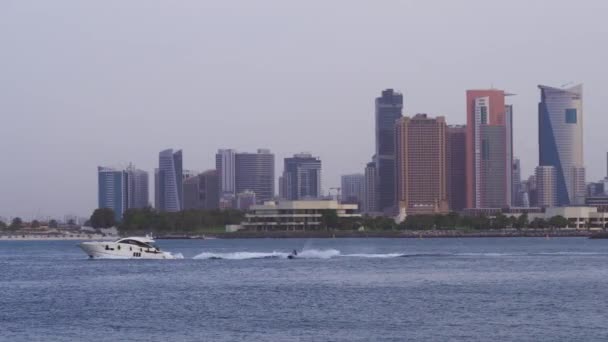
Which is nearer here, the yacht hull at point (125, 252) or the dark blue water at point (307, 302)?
the dark blue water at point (307, 302)

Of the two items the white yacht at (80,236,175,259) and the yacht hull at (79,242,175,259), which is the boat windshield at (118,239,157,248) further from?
the yacht hull at (79,242,175,259)

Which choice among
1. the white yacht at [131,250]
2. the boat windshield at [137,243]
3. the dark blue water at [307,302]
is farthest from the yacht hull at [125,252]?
the dark blue water at [307,302]

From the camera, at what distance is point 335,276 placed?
299 ft

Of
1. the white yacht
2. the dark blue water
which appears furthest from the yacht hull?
the dark blue water

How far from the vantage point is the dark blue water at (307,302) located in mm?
53469

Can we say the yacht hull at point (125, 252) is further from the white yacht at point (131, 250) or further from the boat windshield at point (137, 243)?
the boat windshield at point (137, 243)

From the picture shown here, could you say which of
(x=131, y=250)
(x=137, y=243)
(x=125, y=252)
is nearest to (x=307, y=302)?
(x=131, y=250)

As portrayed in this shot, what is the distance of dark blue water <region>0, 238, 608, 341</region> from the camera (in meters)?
53.5

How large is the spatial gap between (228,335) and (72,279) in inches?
1604

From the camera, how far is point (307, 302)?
222 ft

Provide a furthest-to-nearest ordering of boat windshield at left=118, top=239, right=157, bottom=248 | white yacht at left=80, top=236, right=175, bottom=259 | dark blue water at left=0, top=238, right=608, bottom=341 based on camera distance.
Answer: boat windshield at left=118, top=239, right=157, bottom=248 < white yacht at left=80, top=236, right=175, bottom=259 < dark blue water at left=0, top=238, right=608, bottom=341

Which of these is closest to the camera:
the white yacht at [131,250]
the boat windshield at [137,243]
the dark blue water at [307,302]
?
the dark blue water at [307,302]

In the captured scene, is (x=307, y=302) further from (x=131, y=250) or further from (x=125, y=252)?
(x=125, y=252)

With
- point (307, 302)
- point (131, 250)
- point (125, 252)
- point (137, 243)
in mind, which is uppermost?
point (137, 243)
